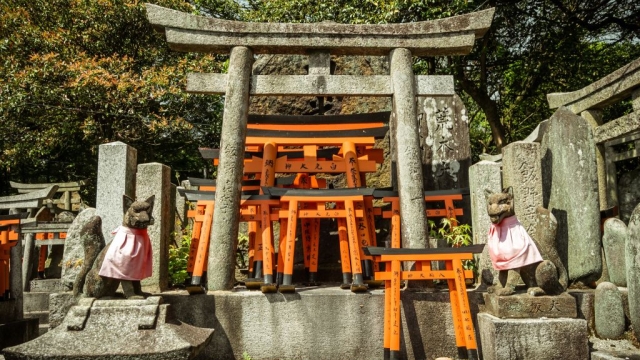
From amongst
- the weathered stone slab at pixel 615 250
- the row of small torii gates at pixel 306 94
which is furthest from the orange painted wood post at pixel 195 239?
the weathered stone slab at pixel 615 250

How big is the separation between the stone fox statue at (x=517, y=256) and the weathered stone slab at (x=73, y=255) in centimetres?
469

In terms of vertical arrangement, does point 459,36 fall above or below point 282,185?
above

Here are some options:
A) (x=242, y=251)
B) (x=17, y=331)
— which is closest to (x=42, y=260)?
(x=242, y=251)

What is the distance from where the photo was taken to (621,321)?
5.75m

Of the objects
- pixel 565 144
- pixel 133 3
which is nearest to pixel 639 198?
pixel 565 144

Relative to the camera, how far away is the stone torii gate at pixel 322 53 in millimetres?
6812

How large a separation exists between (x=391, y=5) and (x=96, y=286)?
31.4ft

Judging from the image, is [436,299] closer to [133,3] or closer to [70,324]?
[70,324]

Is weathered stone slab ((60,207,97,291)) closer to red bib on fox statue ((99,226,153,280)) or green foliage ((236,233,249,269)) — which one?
red bib on fox statue ((99,226,153,280))

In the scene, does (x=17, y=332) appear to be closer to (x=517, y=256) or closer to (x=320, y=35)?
(x=320, y=35)

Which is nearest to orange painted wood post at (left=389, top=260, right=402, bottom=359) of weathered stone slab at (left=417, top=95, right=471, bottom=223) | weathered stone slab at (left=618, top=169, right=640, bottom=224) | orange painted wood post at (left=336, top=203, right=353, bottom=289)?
orange painted wood post at (left=336, top=203, right=353, bottom=289)

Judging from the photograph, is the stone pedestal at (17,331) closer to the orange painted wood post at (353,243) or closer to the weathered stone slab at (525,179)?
the orange painted wood post at (353,243)

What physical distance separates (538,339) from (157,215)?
14.8ft

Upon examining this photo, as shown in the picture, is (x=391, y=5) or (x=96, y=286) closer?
(x=96, y=286)
